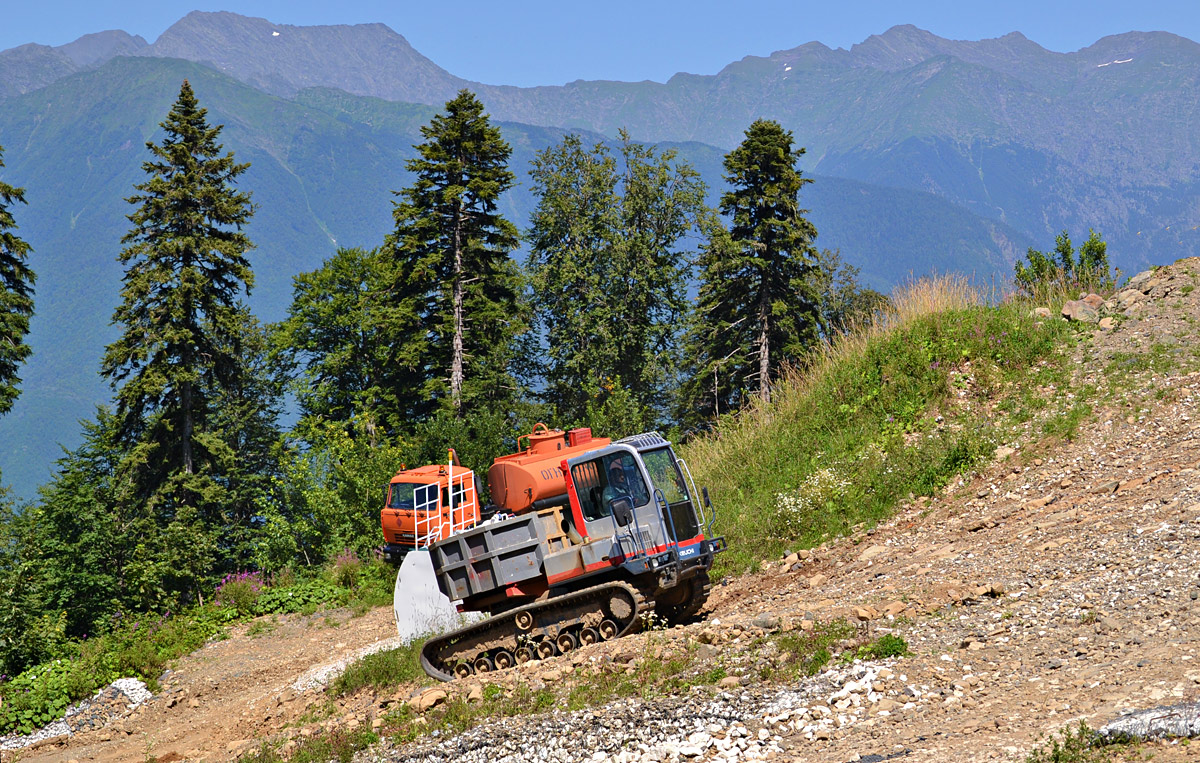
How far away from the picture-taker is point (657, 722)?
835cm

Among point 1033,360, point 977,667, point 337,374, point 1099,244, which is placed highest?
point 337,374

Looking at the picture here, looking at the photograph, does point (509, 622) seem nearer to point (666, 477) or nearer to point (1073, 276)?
point (666, 477)

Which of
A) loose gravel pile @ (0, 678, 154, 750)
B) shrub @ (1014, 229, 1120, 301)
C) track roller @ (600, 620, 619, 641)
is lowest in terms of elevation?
track roller @ (600, 620, 619, 641)

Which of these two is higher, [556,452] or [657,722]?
[556,452]

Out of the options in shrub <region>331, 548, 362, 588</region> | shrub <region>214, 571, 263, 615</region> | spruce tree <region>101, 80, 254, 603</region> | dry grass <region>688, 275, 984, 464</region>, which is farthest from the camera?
spruce tree <region>101, 80, 254, 603</region>

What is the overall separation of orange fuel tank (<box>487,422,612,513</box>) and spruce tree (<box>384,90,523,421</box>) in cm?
1629

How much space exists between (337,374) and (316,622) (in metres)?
20.0

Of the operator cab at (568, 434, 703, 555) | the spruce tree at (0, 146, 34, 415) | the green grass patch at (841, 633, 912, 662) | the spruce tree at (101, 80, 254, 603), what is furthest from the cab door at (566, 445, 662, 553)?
the spruce tree at (0, 146, 34, 415)

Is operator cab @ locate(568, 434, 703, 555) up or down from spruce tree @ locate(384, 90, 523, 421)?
down

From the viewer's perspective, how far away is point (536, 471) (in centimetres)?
1335

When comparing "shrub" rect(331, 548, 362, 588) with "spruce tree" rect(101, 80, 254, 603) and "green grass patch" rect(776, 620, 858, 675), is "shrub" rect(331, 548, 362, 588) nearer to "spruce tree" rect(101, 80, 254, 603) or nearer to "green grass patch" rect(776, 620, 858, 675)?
"spruce tree" rect(101, 80, 254, 603)

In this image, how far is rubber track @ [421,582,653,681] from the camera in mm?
11758

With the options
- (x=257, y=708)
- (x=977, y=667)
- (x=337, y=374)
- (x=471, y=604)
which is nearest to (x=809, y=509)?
(x=471, y=604)

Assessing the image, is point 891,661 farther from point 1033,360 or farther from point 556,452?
point 1033,360
